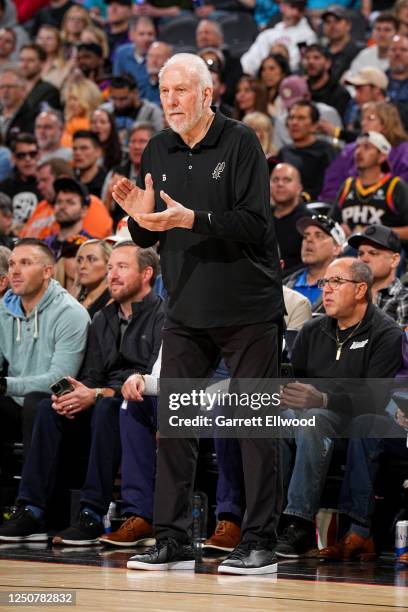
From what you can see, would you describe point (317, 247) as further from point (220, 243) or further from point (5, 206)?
point (220, 243)

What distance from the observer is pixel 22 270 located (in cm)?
685

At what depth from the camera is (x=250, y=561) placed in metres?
4.59

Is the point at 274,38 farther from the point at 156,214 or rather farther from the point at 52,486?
the point at 156,214

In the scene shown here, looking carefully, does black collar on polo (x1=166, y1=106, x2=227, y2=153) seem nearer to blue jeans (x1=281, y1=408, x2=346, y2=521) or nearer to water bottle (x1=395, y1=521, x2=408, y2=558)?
blue jeans (x1=281, y1=408, x2=346, y2=521)

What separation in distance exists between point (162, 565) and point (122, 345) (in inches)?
82.8

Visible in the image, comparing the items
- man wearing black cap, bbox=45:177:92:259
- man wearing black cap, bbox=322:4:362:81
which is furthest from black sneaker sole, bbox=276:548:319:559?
man wearing black cap, bbox=322:4:362:81

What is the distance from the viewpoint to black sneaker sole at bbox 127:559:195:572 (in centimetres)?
464

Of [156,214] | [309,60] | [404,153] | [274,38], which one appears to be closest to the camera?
[156,214]

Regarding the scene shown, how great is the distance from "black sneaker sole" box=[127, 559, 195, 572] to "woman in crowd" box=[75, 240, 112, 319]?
118 inches

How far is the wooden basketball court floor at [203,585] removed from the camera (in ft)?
12.4

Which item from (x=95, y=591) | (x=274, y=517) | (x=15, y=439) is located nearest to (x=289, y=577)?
(x=274, y=517)

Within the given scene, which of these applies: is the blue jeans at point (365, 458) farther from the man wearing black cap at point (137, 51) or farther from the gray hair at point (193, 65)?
the man wearing black cap at point (137, 51)

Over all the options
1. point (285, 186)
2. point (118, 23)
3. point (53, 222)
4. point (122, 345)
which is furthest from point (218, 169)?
point (118, 23)

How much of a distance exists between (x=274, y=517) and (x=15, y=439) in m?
2.41
